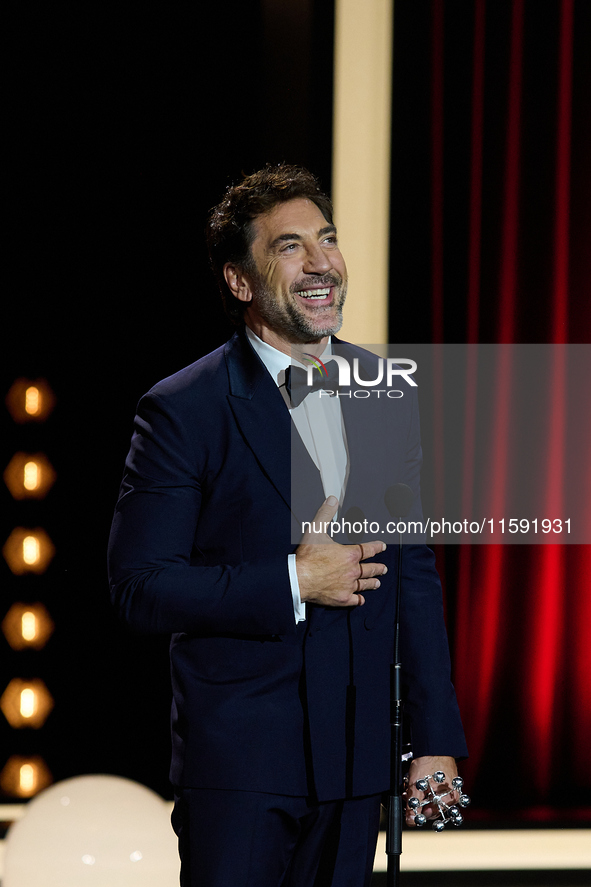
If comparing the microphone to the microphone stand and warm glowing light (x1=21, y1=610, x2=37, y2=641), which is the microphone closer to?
the microphone stand

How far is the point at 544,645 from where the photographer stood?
3115 mm

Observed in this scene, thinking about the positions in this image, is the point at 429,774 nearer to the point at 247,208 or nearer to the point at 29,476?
the point at 247,208

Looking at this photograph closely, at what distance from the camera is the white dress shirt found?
1774 mm

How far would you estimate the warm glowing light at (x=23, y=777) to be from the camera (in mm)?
3127

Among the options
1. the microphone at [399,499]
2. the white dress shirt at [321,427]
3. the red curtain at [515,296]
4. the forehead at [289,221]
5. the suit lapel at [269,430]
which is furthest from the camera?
the red curtain at [515,296]

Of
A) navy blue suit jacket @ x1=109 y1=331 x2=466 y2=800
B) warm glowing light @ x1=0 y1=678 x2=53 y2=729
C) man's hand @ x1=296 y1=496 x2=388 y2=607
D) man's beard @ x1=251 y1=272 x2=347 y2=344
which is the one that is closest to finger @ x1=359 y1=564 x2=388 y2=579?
man's hand @ x1=296 y1=496 x2=388 y2=607

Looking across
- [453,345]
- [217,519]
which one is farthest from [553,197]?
[217,519]

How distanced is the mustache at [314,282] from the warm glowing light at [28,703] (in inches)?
76.4

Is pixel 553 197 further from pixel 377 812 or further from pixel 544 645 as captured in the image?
pixel 377 812

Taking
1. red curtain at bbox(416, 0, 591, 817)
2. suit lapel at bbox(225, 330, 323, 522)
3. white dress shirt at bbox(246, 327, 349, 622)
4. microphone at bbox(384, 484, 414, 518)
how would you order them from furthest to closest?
red curtain at bbox(416, 0, 591, 817) < white dress shirt at bbox(246, 327, 349, 622) < suit lapel at bbox(225, 330, 323, 522) < microphone at bbox(384, 484, 414, 518)

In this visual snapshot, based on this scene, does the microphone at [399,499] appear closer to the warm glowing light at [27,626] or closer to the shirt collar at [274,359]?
the shirt collar at [274,359]

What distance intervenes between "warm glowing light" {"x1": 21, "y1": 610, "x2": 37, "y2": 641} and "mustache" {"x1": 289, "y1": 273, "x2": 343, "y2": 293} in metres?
1.80

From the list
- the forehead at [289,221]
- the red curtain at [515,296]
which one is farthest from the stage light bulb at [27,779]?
the forehead at [289,221]

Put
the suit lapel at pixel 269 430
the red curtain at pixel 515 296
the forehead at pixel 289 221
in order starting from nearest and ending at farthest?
the suit lapel at pixel 269 430, the forehead at pixel 289 221, the red curtain at pixel 515 296
